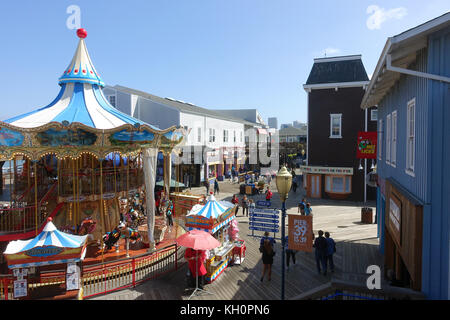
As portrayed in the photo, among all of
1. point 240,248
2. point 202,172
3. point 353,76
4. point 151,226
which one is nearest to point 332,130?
point 353,76

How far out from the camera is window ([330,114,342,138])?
2327 centimetres

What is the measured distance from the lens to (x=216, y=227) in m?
10.2

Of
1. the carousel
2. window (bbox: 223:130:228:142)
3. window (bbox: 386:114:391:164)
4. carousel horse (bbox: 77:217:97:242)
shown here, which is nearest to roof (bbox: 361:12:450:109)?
window (bbox: 386:114:391:164)

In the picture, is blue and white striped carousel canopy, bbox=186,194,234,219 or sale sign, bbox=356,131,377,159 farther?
sale sign, bbox=356,131,377,159

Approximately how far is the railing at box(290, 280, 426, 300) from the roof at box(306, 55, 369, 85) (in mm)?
20333

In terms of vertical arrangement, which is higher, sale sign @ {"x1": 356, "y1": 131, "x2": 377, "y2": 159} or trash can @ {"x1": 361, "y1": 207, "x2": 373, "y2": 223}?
sale sign @ {"x1": 356, "y1": 131, "x2": 377, "y2": 159}

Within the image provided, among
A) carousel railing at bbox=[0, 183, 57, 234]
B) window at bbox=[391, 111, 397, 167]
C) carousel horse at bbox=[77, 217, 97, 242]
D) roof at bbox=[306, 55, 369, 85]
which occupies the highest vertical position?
roof at bbox=[306, 55, 369, 85]

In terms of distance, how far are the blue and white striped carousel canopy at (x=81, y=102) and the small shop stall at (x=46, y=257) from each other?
4.95 m

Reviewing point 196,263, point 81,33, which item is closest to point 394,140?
point 196,263

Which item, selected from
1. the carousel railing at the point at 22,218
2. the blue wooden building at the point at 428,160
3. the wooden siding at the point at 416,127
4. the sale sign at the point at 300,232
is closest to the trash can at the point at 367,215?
the wooden siding at the point at 416,127

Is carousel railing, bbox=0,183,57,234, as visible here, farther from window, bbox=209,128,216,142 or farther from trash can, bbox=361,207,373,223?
window, bbox=209,128,216,142

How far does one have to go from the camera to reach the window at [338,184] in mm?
22938

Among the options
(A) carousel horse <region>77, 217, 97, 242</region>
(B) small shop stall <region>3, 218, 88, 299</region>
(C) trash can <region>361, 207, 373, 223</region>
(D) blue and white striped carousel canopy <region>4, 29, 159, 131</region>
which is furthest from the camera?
(C) trash can <region>361, 207, 373, 223</region>

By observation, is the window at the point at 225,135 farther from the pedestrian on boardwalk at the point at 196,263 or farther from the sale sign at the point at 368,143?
the pedestrian on boardwalk at the point at 196,263
